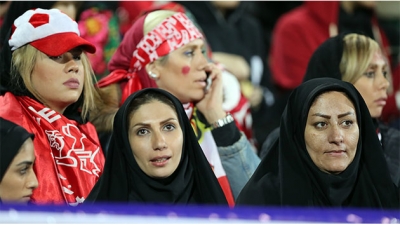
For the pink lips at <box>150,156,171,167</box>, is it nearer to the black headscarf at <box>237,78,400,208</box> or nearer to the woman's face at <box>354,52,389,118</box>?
the black headscarf at <box>237,78,400,208</box>

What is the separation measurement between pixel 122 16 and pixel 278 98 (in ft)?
4.21

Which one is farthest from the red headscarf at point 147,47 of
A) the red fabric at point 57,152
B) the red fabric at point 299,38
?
the red fabric at point 299,38

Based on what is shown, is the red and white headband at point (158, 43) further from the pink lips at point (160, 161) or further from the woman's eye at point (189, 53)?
the pink lips at point (160, 161)

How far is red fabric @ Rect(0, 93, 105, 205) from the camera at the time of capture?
11.7 feet

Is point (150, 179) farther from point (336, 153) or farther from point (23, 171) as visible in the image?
point (336, 153)

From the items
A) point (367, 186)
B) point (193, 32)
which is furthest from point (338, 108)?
point (193, 32)

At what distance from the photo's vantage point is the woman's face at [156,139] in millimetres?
3547

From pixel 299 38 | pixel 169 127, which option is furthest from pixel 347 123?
pixel 299 38

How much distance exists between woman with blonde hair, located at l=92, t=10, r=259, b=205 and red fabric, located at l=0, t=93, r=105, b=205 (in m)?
0.54

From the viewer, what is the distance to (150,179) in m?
3.56

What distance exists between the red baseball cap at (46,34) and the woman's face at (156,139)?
0.46 metres

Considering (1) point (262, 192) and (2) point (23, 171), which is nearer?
(2) point (23, 171)

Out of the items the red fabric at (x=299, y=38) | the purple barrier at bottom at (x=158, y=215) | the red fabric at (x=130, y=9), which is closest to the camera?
the purple barrier at bottom at (x=158, y=215)

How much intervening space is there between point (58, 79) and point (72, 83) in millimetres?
71
